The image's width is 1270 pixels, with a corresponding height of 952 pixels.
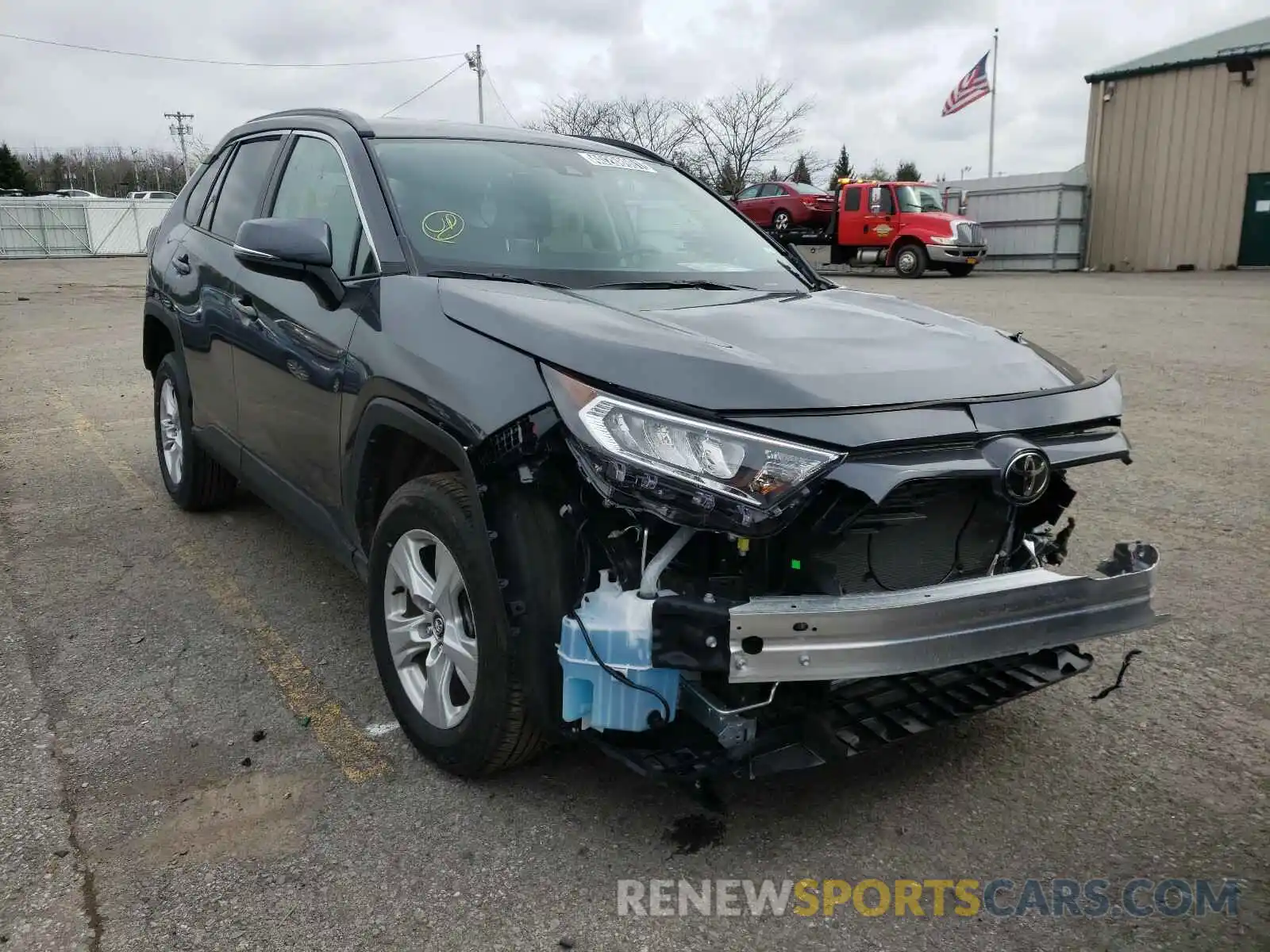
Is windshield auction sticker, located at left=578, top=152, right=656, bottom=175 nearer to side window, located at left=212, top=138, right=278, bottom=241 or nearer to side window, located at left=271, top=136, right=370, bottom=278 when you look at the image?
side window, located at left=271, top=136, right=370, bottom=278

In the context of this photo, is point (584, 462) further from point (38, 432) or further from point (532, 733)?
point (38, 432)

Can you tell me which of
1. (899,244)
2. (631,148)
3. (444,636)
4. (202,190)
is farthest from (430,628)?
(899,244)

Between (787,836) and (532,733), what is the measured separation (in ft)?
Answer: 2.29

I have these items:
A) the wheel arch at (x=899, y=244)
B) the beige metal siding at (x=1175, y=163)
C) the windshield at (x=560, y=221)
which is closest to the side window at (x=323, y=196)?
the windshield at (x=560, y=221)

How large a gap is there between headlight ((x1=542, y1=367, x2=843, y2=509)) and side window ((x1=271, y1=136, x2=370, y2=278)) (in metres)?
1.39

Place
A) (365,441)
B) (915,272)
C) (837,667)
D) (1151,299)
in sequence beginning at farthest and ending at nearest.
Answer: (915,272) → (1151,299) → (365,441) → (837,667)

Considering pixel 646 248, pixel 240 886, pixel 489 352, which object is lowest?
pixel 240 886

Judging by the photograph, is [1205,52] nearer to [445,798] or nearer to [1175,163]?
[1175,163]

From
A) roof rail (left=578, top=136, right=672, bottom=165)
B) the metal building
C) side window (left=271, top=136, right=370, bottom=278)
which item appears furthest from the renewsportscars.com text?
the metal building

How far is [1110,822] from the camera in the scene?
2.71m

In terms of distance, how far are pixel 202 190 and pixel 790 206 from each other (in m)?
22.8

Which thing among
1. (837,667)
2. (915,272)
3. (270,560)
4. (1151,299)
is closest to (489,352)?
(837,667)

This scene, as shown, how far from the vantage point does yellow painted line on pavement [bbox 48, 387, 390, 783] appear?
304 cm

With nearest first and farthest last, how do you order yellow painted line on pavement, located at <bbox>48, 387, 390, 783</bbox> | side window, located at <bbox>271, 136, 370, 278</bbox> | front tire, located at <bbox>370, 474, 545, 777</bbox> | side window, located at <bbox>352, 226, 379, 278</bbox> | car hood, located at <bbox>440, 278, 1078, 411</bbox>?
car hood, located at <bbox>440, 278, 1078, 411</bbox> < front tire, located at <bbox>370, 474, 545, 777</bbox> < yellow painted line on pavement, located at <bbox>48, 387, 390, 783</bbox> < side window, located at <bbox>352, 226, 379, 278</bbox> < side window, located at <bbox>271, 136, 370, 278</bbox>
